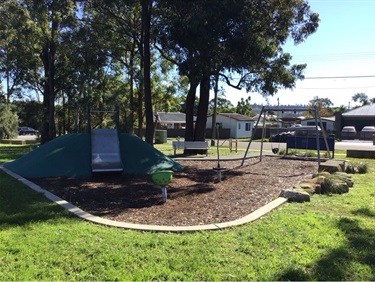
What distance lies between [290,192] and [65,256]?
4847 millimetres

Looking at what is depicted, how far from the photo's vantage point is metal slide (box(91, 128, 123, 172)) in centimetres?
1085

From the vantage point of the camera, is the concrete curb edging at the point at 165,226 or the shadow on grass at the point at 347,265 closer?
the shadow on grass at the point at 347,265

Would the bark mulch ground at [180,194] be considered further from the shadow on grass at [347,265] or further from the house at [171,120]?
the house at [171,120]

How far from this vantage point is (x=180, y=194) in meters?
8.20

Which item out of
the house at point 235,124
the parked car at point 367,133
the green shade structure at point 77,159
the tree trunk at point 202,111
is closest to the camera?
the green shade structure at point 77,159

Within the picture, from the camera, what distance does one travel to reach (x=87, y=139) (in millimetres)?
12117

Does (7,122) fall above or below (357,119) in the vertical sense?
below

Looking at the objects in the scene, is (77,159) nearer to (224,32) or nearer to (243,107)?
(224,32)

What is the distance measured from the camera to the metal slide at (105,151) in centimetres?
1085

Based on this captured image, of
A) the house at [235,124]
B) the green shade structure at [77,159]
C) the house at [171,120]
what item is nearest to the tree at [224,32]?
the green shade structure at [77,159]

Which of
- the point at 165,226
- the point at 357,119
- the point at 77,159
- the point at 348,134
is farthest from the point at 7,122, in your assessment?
the point at 357,119

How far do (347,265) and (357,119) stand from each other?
54471mm

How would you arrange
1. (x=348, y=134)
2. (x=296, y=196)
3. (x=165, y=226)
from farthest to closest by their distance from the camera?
(x=348, y=134) < (x=296, y=196) < (x=165, y=226)

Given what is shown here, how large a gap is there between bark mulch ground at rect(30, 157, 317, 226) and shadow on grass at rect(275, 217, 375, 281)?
76.7 inches
